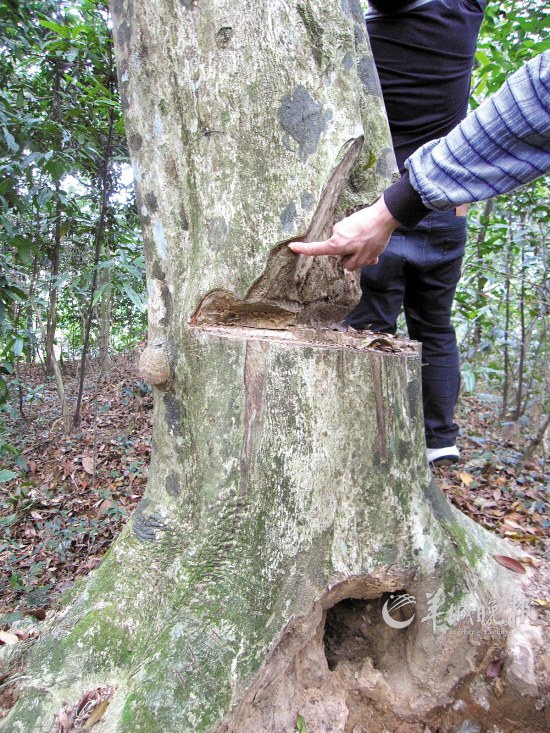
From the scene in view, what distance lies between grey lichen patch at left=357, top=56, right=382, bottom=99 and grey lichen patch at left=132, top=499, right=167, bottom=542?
163 centimetres

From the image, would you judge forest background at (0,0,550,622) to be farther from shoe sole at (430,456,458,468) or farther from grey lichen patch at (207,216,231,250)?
grey lichen patch at (207,216,231,250)

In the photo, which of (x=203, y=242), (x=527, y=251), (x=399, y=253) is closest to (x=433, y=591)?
(x=203, y=242)

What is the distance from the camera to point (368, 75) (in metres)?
1.78

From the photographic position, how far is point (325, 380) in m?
1.47

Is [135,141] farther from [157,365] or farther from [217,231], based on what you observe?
[157,365]

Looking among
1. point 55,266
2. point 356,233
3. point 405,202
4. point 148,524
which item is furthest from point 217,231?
point 55,266

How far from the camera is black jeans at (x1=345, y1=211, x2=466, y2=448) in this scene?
2.46m

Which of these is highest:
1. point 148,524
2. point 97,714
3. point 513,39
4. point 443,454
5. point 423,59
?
point 513,39

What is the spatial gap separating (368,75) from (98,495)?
3088 millimetres

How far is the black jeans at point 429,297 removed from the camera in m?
2.46

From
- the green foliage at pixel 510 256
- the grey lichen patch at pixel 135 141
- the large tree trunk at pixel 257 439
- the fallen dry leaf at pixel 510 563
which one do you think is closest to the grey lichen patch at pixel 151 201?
the large tree trunk at pixel 257 439

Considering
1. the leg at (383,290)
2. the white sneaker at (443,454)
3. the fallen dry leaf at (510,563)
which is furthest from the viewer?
the white sneaker at (443,454)

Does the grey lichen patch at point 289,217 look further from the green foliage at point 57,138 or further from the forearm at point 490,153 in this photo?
the green foliage at point 57,138

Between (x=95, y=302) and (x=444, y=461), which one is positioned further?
→ (x=95, y=302)
